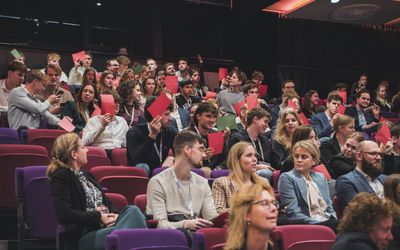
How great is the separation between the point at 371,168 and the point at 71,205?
6.56ft

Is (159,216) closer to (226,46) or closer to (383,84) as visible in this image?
(383,84)

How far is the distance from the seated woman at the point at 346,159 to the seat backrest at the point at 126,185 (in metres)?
1.58

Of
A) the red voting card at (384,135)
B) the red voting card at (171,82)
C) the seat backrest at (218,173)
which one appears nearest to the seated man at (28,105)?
the seat backrest at (218,173)

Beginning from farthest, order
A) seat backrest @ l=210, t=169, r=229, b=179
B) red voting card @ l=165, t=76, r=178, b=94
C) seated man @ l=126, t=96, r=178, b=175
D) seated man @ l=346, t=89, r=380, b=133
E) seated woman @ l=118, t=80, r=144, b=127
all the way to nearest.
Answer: seated man @ l=346, t=89, r=380, b=133, red voting card @ l=165, t=76, r=178, b=94, seated woman @ l=118, t=80, r=144, b=127, seated man @ l=126, t=96, r=178, b=175, seat backrest @ l=210, t=169, r=229, b=179

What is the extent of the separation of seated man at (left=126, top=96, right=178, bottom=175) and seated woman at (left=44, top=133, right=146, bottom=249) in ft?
→ 3.40

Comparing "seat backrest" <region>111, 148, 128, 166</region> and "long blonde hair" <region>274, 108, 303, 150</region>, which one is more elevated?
"long blonde hair" <region>274, 108, 303, 150</region>

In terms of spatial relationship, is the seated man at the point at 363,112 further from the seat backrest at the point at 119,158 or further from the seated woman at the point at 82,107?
the seat backrest at the point at 119,158

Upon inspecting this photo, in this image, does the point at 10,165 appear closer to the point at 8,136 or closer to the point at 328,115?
the point at 8,136

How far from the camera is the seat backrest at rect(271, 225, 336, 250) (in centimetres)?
337

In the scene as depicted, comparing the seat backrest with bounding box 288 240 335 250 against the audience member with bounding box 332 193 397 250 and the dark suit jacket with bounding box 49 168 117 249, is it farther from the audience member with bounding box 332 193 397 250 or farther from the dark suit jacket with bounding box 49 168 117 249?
→ the dark suit jacket with bounding box 49 168 117 249

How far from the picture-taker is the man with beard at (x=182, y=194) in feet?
11.5

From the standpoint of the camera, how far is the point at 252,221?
8.64 ft

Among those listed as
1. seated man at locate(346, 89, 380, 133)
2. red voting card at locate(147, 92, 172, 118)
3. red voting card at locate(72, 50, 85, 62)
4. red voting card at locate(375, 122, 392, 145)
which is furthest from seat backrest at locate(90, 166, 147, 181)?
seated man at locate(346, 89, 380, 133)

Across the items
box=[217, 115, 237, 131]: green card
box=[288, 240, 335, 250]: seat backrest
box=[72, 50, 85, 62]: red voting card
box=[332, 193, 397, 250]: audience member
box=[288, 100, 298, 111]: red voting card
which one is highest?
box=[72, 50, 85, 62]: red voting card
